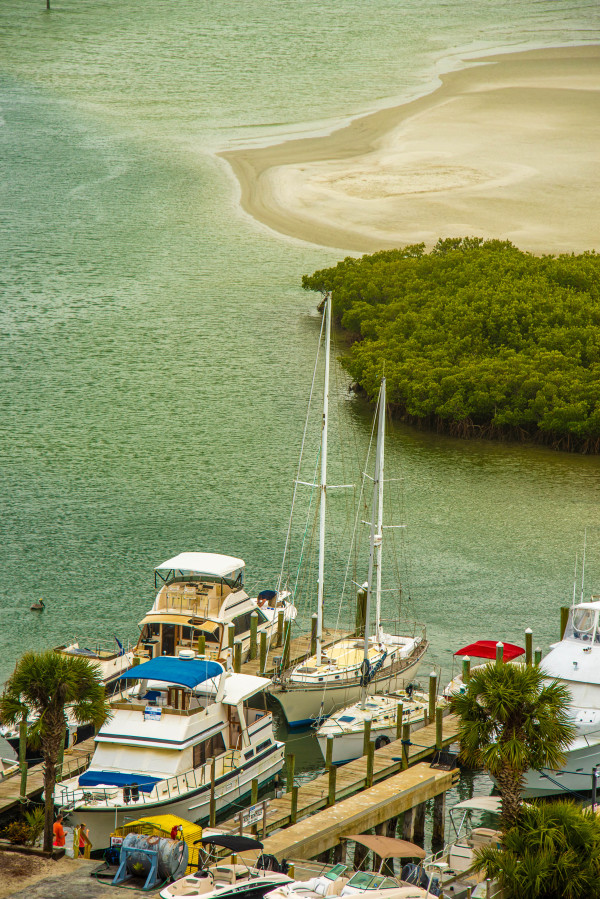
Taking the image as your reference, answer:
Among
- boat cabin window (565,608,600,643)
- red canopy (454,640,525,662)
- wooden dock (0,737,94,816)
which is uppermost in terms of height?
boat cabin window (565,608,600,643)

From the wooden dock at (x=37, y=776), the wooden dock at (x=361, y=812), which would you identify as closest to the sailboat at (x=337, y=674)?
the wooden dock at (x=361, y=812)

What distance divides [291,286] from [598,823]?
394 ft

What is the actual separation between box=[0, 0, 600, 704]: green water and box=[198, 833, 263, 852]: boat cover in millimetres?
23898

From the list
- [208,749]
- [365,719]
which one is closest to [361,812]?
[208,749]

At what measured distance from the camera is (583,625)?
49594 mm

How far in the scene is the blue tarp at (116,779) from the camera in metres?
40.2

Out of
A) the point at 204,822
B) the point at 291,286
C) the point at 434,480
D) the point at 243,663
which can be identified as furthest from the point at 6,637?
the point at 291,286

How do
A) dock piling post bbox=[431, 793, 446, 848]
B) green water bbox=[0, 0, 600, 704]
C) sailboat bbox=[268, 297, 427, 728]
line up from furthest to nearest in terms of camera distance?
green water bbox=[0, 0, 600, 704], sailboat bbox=[268, 297, 427, 728], dock piling post bbox=[431, 793, 446, 848]

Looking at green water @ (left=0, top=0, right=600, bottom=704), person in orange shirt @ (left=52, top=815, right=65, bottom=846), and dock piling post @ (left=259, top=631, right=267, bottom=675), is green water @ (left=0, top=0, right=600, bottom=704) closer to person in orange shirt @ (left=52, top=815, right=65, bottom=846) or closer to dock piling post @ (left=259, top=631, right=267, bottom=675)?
dock piling post @ (left=259, top=631, right=267, bottom=675)

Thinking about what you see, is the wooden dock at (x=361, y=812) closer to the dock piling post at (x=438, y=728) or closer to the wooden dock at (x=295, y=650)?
the dock piling post at (x=438, y=728)

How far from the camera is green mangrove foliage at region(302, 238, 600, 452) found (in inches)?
3809

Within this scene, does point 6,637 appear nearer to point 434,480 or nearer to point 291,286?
point 434,480

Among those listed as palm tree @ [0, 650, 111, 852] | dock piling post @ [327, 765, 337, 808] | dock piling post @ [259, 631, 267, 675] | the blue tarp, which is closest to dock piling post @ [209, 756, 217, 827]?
the blue tarp

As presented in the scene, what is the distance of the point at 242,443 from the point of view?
9819cm
